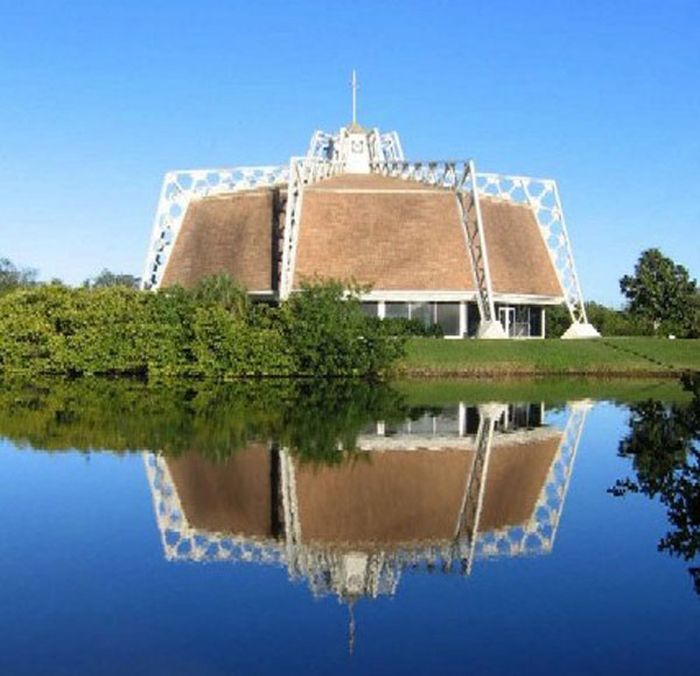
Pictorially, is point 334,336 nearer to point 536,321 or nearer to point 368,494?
point 536,321

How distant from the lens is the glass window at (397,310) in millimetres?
61959

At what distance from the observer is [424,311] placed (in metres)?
62.2

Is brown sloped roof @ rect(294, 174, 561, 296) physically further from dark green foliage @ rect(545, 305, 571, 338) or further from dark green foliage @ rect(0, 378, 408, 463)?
dark green foliage @ rect(0, 378, 408, 463)

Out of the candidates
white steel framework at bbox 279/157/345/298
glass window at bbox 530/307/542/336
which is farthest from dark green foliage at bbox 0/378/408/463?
glass window at bbox 530/307/542/336

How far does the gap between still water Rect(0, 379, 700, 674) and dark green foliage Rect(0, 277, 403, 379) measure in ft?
66.5

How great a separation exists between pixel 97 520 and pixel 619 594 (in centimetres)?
840

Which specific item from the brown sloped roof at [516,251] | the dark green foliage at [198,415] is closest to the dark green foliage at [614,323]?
the brown sloped roof at [516,251]

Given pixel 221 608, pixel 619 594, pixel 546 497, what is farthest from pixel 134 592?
pixel 546 497

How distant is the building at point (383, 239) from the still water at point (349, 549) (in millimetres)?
33252

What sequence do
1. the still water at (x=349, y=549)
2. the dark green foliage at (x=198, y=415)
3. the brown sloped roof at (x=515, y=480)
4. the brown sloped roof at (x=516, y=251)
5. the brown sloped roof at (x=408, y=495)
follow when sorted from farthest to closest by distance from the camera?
the brown sloped roof at (x=516, y=251) → the dark green foliage at (x=198, y=415) → the brown sloped roof at (x=515, y=480) → the brown sloped roof at (x=408, y=495) → the still water at (x=349, y=549)

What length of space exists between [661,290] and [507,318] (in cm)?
2769

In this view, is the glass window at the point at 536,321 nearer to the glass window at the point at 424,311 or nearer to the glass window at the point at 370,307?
the glass window at the point at 424,311

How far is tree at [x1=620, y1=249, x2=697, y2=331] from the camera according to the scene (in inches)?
3474

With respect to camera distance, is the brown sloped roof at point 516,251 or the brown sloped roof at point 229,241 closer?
the brown sloped roof at point 229,241
